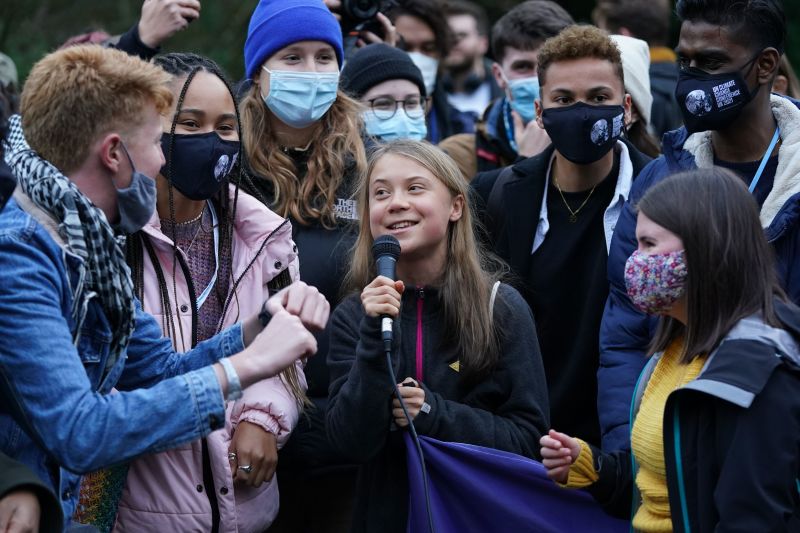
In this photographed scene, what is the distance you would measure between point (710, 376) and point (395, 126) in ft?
Result: 10.2

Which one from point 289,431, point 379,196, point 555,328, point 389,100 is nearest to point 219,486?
point 289,431

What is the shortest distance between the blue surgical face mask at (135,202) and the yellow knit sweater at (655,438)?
1652 millimetres

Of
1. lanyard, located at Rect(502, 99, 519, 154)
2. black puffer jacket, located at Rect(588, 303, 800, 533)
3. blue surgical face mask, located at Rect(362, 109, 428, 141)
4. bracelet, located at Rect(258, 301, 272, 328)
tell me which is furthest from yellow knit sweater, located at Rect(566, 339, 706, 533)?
lanyard, located at Rect(502, 99, 519, 154)

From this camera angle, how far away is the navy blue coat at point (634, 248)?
4.12 m

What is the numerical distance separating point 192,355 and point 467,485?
3.38 ft

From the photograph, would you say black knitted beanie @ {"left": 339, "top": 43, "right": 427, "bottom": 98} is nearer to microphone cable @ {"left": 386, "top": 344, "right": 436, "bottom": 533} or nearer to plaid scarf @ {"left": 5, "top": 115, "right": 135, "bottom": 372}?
microphone cable @ {"left": 386, "top": 344, "right": 436, "bottom": 533}

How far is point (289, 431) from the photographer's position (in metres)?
4.49

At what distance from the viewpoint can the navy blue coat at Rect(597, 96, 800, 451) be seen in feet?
13.5

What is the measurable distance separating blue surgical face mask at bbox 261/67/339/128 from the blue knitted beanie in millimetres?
145

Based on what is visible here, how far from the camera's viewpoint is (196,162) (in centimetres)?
450

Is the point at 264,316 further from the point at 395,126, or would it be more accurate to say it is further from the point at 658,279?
the point at 395,126

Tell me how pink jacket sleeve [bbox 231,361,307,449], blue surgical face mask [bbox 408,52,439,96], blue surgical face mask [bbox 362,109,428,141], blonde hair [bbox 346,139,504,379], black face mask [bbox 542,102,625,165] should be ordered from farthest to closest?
blue surgical face mask [bbox 408,52,439,96] < blue surgical face mask [bbox 362,109,428,141] < black face mask [bbox 542,102,625,165] < pink jacket sleeve [bbox 231,361,307,449] < blonde hair [bbox 346,139,504,379]

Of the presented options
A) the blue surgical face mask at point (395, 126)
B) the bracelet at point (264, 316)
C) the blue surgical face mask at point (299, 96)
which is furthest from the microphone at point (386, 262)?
the blue surgical face mask at point (395, 126)

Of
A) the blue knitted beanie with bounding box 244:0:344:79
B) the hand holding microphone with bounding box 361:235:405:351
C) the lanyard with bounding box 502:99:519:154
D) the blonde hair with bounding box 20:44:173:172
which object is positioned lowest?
the hand holding microphone with bounding box 361:235:405:351
